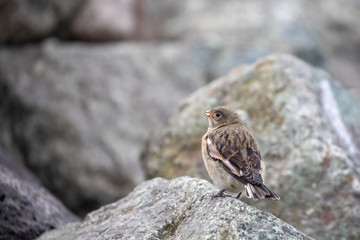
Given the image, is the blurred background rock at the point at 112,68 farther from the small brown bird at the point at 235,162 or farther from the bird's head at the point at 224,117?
the small brown bird at the point at 235,162

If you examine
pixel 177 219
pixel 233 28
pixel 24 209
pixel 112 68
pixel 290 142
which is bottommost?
pixel 177 219

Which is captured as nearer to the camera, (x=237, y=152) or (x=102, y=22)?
(x=237, y=152)

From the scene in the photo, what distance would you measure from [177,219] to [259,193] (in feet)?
2.81

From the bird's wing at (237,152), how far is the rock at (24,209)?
240 cm

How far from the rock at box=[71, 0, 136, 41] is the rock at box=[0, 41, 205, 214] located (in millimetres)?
565

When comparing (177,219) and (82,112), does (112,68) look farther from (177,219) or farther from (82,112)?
(177,219)

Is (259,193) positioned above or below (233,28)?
below

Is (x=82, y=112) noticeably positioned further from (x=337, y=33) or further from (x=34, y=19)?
(x=337, y=33)

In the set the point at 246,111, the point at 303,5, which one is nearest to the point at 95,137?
the point at 246,111

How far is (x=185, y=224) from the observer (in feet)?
16.9

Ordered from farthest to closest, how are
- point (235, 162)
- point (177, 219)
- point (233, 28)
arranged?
point (233, 28)
point (235, 162)
point (177, 219)

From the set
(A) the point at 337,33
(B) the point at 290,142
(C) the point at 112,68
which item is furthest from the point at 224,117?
(A) the point at 337,33

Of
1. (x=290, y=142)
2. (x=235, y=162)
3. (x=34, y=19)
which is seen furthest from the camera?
(x=34, y=19)

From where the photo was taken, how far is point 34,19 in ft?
40.8
